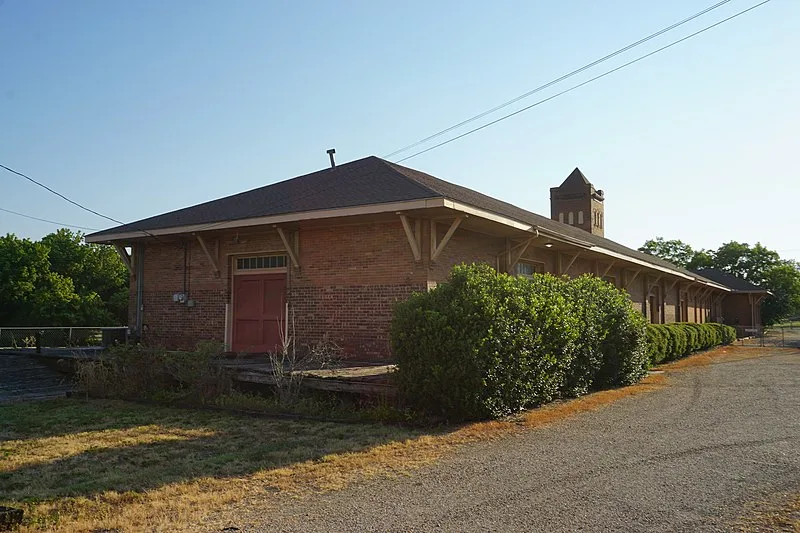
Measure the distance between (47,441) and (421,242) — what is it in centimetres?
689

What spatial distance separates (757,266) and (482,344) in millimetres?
79829

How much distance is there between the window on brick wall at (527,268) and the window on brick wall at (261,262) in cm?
585

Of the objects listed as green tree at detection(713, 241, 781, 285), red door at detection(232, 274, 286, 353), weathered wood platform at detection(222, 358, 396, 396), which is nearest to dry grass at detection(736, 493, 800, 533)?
weathered wood platform at detection(222, 358, 396, 396)

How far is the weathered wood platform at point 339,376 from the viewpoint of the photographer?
984cm

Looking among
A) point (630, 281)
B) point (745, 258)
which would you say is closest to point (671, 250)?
point (745, 258)

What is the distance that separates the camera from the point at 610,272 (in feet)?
77.4

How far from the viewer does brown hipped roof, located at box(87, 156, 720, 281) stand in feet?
40.3

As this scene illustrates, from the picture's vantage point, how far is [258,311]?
1490 cm

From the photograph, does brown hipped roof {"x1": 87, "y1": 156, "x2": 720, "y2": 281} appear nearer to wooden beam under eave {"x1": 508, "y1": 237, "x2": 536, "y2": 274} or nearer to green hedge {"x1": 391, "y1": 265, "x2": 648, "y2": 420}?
wooden beam under eave {"x1": 508, "y1": 237, "x2": 536, "y2": 274}

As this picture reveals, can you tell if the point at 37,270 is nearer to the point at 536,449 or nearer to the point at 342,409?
the point at 342,409

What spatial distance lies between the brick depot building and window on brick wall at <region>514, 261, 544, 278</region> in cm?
6

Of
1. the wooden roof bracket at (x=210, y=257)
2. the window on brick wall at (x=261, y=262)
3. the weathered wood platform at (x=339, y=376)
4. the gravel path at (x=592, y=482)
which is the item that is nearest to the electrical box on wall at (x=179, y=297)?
the wooden roof bracket at (x=210, y=257)

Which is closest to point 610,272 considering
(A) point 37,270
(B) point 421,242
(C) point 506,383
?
(B) point 421,242

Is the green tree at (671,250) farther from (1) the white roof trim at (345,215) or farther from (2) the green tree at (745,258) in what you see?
(1) the white roof trim at (345,215)
